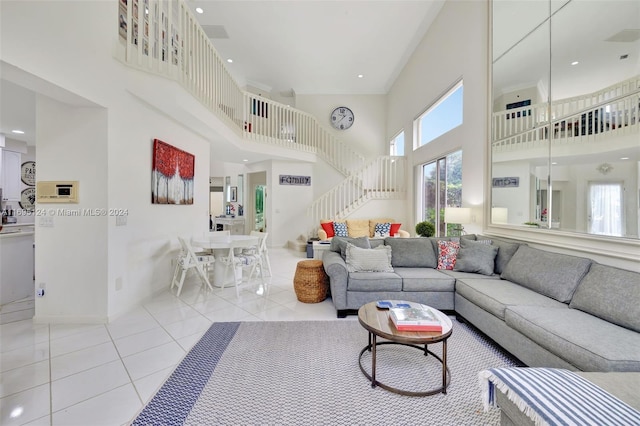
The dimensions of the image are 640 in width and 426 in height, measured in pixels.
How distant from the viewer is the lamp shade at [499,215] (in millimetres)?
3312

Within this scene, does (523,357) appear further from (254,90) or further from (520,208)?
(254,90)

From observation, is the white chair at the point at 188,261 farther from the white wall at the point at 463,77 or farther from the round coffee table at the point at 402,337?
the white wall at the point at 463,77

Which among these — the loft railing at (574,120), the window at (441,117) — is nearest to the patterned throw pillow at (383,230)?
the window at (441,117)

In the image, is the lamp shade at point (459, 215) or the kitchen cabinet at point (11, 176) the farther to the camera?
the kitchen cabinet at point (11, 176)

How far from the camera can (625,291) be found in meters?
1.76

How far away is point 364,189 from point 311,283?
458 cm

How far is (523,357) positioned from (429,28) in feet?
19.9

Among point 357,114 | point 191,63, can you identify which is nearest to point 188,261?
point 191,63

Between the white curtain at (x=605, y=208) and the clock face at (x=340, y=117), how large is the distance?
6939mm

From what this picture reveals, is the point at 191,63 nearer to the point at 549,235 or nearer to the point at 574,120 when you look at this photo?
the point at 574,120

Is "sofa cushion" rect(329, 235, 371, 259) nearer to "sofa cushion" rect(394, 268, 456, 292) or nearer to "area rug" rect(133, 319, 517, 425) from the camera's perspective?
"sofa cushion" rect(394, 268, 456, 292)

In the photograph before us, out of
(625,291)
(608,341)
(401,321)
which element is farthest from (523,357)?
(401,321)

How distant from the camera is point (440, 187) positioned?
5.30 metres

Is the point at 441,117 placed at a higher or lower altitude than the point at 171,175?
higher
